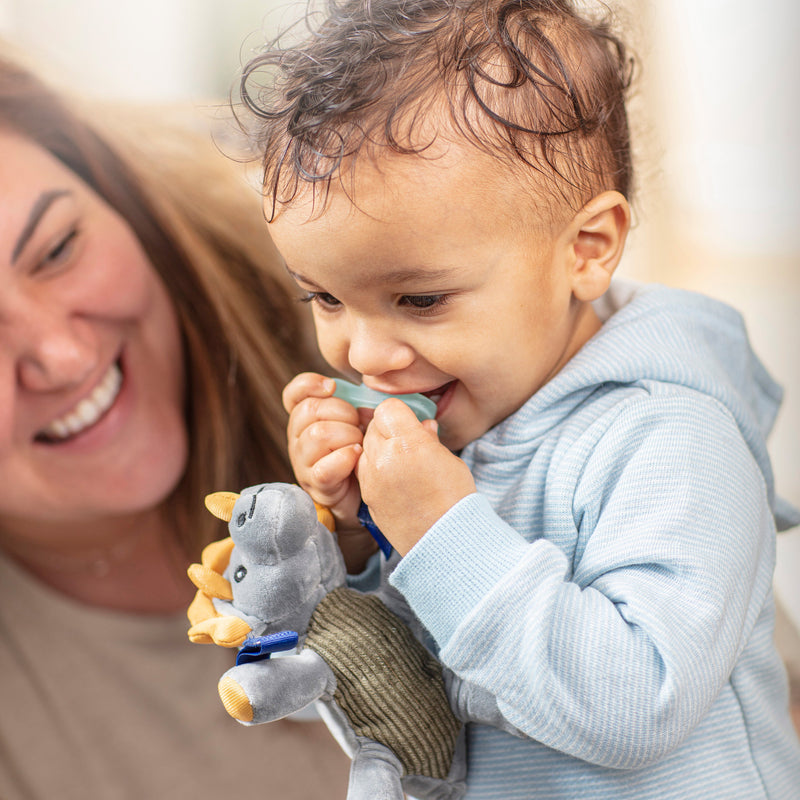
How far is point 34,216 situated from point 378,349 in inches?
23.1

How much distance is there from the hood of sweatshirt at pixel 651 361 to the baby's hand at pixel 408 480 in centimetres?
10

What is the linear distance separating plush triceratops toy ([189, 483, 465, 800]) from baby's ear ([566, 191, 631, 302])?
0.93 feet

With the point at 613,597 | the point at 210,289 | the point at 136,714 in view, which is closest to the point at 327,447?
the point at 613,597

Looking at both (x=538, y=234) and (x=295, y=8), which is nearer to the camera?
(x=538, y=234)

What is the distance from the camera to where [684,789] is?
2.04 ft

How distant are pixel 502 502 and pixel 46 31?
1.21 metres

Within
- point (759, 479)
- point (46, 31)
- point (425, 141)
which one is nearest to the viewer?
point (425, 141)

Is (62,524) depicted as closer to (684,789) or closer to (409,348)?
(409,348)

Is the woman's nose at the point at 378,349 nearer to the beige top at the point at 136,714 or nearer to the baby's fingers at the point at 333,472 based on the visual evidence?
the baby's fingers at the point at 333,472

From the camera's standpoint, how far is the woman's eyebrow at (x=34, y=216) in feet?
3.14

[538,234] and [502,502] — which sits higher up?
[538,234]

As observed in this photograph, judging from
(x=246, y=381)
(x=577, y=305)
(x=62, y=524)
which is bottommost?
(x=62, y=524)

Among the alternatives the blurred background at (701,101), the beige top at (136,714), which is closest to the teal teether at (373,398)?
the blurred background at (701,101)

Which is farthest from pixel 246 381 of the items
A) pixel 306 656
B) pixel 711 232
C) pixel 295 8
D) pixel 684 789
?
pixel 711 232
